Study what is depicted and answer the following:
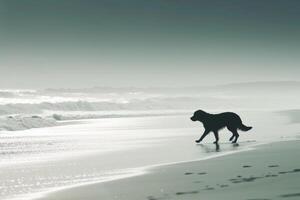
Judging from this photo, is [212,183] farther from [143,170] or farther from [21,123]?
[21,123]

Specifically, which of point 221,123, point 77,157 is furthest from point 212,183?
point 221,123

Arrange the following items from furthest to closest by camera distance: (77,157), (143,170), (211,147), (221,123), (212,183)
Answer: (221,123) < (211,147) < (77,157) < (143,170) < (212,183)

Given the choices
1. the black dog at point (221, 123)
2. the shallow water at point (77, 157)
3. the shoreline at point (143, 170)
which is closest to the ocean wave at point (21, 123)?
the shallow water at point (77, 157)

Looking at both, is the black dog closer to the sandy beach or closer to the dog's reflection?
the dog's reflection

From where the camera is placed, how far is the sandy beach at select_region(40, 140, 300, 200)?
1241cm

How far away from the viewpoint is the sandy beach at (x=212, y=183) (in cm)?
1241

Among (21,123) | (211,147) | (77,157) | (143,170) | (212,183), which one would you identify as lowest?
Result: (212,183)

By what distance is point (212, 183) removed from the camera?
45.6 ft

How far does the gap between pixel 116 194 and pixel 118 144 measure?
13.9 meters

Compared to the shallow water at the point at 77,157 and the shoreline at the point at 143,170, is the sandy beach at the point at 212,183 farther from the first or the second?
the shallow water at the point at 77,157

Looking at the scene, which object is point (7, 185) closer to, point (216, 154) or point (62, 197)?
point (62, 197)

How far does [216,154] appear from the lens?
2081 centimetres

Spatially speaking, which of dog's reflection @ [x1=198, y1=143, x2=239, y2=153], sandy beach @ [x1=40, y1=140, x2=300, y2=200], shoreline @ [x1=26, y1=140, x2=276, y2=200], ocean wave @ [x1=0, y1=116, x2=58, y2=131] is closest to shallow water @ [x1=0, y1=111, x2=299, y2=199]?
dog's reflection @ [x1=198, y1=143, x2=239, y2=153]

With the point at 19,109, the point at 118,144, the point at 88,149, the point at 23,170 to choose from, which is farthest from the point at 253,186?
the point at 19,109
